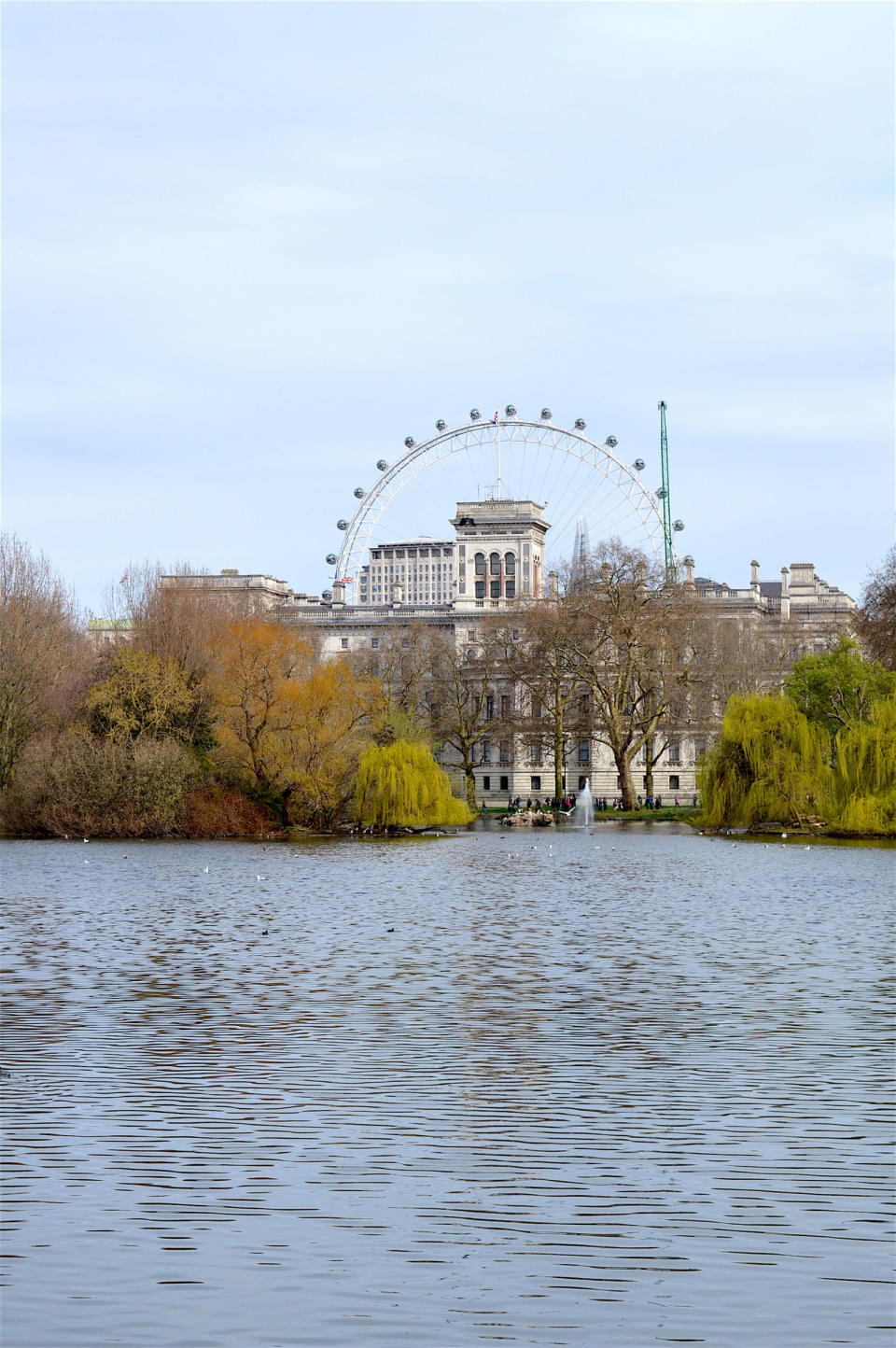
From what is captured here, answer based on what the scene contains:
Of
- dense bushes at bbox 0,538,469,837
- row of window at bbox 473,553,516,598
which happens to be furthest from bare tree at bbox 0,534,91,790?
row of window at bbox 473,553,516,598

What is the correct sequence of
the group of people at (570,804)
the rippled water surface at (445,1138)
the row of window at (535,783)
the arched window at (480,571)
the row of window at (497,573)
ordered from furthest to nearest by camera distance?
the arched window at (480,571)
the row of window at (497,573)
the row of window at (535,783)
the group of people at (570,804)
the rippled water surface at (445,1138)

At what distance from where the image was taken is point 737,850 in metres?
66.5

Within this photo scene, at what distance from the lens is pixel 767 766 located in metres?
76.6

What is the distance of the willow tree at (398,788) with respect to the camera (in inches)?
3068

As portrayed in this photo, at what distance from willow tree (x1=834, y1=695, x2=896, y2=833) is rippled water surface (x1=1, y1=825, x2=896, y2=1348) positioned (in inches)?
1420

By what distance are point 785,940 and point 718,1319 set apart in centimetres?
2194

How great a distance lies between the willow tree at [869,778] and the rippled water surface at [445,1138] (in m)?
36.1

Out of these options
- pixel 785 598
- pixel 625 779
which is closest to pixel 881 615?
pixel 625 779

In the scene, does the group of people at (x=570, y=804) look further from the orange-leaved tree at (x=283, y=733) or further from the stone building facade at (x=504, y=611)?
the orange-leaved tree at (x=283, y=733)

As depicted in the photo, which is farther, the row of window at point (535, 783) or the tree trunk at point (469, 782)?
the row of window at point (535, 783)

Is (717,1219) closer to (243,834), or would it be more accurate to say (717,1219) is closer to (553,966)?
(553,966)

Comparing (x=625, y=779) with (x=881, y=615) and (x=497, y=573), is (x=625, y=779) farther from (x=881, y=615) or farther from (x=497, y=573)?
(x=497, y=573)

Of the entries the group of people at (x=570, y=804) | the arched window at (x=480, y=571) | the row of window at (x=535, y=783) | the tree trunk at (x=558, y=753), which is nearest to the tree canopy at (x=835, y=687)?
the group of people at (x=570, y=804)

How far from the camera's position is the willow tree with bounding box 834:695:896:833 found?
6781 cm
